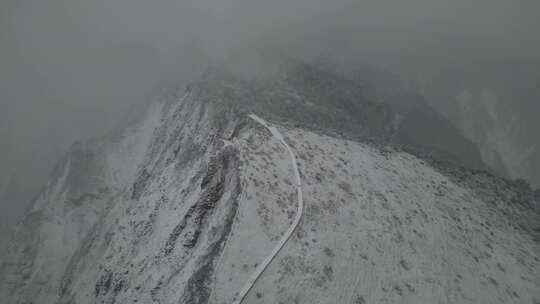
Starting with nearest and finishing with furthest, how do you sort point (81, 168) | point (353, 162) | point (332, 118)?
point (353, 162) → point (332, 118) → point (81, 168)

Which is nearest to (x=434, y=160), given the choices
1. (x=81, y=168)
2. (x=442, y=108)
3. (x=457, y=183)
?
(x=457, y=183)

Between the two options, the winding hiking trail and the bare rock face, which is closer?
the winding hiking trail

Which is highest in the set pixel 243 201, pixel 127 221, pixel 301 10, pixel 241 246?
pixel 301 10

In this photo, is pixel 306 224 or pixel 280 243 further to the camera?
pixel 306 224

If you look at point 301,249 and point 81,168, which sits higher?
point 301,249

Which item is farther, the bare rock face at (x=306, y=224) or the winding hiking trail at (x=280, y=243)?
the bare rock face at (x=306, y=224)

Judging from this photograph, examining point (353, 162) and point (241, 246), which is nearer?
point (241, 246)

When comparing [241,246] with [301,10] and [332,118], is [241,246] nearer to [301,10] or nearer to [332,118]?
[332,118]

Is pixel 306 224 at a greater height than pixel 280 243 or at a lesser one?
greater
